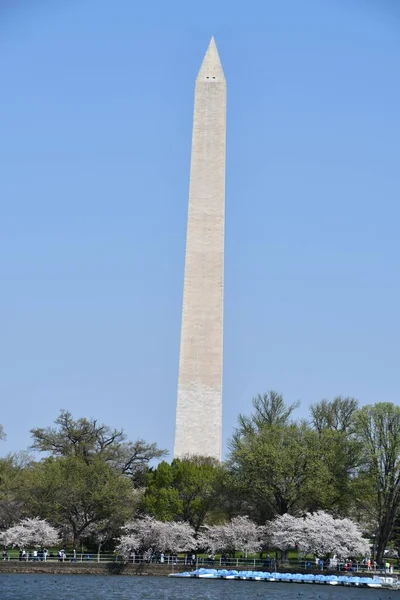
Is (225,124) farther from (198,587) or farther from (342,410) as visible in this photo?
(198,587)

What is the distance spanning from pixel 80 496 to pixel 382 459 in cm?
1817

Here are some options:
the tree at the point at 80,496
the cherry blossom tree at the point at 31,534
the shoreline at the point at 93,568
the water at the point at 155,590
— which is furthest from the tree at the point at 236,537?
the cherry blossom tree at the point at 31,534

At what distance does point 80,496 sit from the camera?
2670 inches

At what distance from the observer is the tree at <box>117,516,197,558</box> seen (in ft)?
215

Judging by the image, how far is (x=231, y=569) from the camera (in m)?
61.8

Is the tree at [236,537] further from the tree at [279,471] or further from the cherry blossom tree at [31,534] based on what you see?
the cherry blossom tree at [31,534]

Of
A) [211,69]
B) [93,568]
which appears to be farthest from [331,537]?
[211,69]

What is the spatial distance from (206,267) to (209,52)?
16.5m

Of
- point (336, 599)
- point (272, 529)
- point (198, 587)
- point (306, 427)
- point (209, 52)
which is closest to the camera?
point (336, 599)

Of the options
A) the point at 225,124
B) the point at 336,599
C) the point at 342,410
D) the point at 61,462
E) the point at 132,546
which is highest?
the point at 225,124

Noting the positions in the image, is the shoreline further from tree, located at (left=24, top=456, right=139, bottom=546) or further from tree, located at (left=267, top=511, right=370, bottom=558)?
tree, located at (left=24, top=456, right=139, bottom=546)

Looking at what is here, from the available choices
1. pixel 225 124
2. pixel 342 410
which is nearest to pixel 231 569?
pixel 342 410

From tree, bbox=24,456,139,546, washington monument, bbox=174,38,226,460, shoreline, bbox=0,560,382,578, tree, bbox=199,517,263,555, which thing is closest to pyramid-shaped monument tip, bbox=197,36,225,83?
washington monument, bbox=174,38,226,460

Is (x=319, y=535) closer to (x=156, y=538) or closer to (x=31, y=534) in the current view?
(x=156, y=538)
